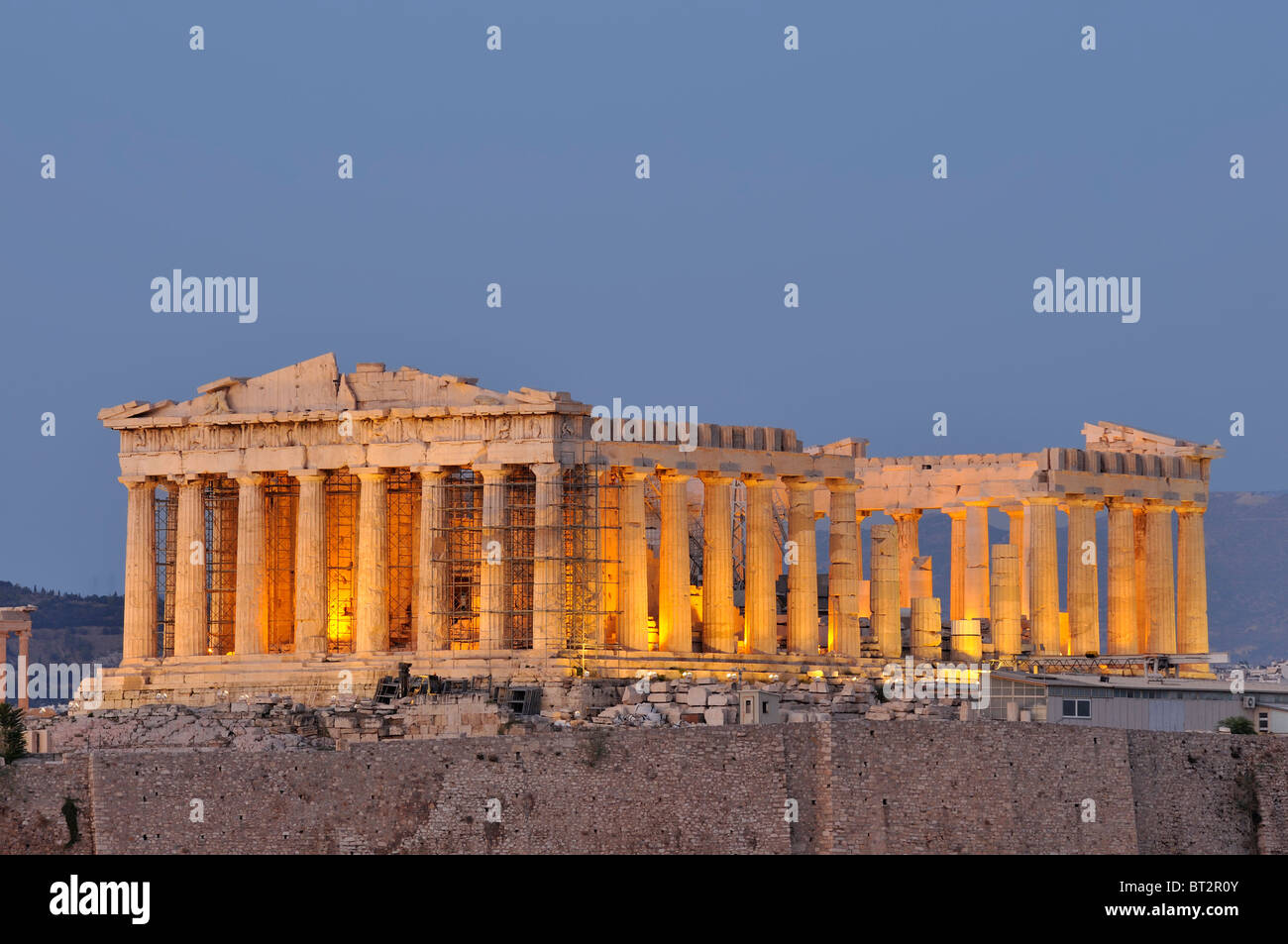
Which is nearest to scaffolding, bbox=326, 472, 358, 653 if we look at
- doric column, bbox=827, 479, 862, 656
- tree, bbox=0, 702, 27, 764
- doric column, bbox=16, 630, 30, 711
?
doric column, bbox=16, 630, 30, 711

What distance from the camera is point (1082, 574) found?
123m

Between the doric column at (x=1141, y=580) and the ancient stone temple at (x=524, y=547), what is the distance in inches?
8.4

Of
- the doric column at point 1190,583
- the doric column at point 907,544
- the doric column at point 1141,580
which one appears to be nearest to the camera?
the doric column at point 1141,580

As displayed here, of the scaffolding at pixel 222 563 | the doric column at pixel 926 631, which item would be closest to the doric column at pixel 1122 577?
the doric column at pixel 926 631

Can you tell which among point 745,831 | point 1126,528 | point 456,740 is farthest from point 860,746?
point 1126,528

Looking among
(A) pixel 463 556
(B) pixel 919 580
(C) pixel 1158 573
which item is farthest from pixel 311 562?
(C) pixel 1158 573

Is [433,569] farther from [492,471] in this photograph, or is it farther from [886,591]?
[886,591]

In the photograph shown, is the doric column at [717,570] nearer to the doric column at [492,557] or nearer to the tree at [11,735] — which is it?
the doric column at [492,557]

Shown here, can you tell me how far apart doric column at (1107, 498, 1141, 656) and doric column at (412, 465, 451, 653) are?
1146 inches

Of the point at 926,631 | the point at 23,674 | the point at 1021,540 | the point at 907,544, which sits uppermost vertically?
the point at 907,544

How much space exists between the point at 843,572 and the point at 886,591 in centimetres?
225

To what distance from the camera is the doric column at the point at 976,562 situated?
5010 inches

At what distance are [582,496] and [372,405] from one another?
339 inches
